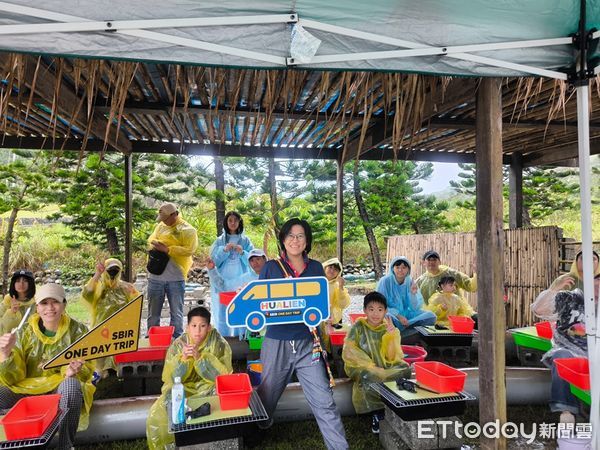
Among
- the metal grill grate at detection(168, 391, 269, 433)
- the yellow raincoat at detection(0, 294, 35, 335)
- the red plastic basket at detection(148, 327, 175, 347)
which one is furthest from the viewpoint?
the red plastic basket at detection(148, 327, 175, 347)

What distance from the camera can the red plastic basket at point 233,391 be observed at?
2203mm

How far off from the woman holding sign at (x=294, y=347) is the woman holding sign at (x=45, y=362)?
112 cm

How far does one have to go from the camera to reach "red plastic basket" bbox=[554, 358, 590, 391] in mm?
2455

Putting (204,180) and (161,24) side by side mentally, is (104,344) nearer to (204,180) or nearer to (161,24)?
(161,24)

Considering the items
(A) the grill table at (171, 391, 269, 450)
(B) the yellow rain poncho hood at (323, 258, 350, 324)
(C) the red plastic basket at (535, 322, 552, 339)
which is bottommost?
(A) the grill table at (171, 391, 269, 450)

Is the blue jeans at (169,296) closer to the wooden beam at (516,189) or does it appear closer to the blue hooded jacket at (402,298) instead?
the blue hooded jacket at (402,298)

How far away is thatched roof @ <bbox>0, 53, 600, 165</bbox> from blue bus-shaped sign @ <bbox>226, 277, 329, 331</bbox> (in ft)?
2.92

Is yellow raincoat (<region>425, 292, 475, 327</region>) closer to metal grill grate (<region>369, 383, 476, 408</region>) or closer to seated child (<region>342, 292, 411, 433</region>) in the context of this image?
seated child (<region>342, 292, 411, 433</region>)

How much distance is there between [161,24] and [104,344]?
5.86 ft

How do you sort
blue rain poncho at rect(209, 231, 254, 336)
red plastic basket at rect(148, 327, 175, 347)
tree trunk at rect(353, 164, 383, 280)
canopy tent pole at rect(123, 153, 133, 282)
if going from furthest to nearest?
tree trunk at rect(353, 164, 383, 280) < canopy tent pole at rect(123, 153, 133, 282) < blue rain poncho at rect(209, 231, 254, 336) < red plastic basket at rect(148, 327, 175, 347)

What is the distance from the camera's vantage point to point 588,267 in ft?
6.09

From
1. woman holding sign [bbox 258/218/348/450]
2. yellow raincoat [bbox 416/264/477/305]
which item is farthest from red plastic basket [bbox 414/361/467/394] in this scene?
yellow raincoat [bbox 416/264/477/305]

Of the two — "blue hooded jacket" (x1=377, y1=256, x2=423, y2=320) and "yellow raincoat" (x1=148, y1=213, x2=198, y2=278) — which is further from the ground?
"yellow raincoat" (x1=148, y1=213, x2=198, y2=278)

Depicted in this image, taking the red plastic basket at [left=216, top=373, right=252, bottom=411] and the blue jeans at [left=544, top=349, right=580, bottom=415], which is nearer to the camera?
the red plastic basket at [left=216, top=373, right=252, bottom=411]
